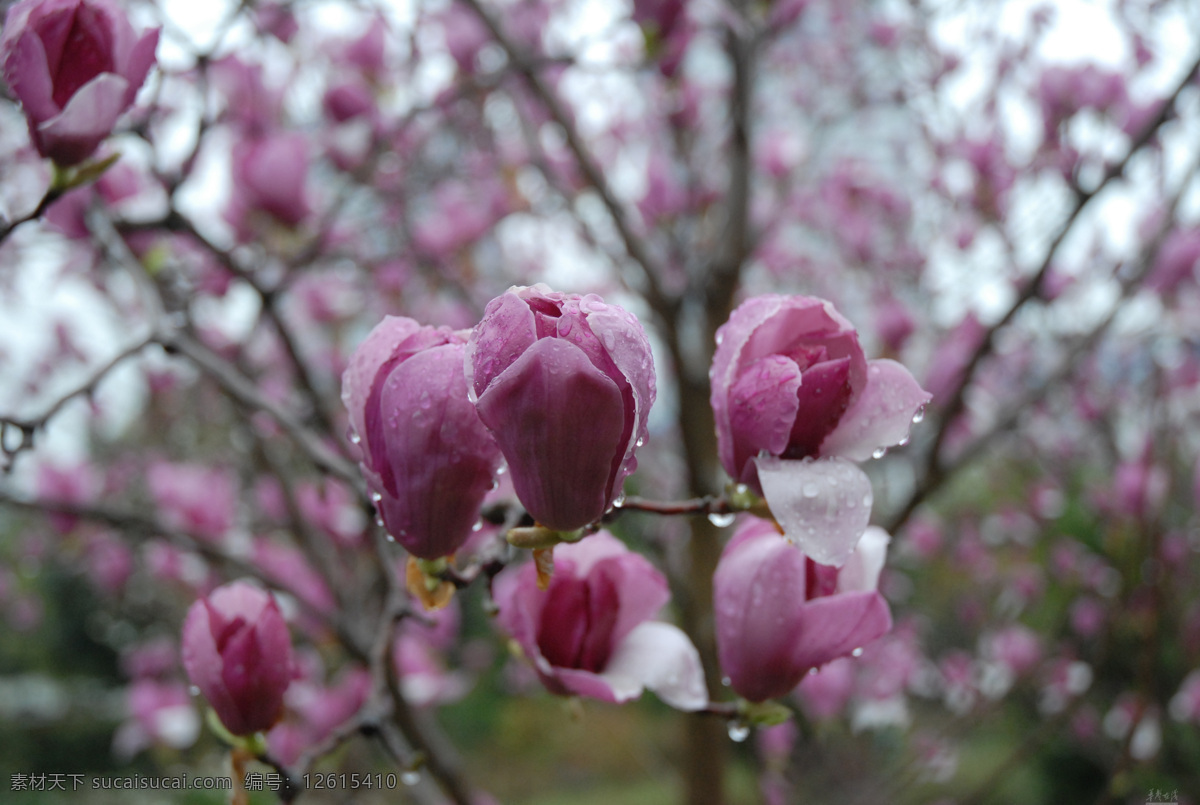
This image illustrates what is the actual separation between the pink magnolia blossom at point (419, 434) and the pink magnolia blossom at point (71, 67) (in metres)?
0.35

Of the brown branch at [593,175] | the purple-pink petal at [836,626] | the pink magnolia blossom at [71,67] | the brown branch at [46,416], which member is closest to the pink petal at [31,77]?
the pink magnolia blossom at [71,67]

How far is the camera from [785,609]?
21.8 inches

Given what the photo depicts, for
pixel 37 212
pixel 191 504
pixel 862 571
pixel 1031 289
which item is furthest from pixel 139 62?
pixel 191 504

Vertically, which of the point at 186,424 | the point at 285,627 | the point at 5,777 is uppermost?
the point at 285,627

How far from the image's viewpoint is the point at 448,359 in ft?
1.58

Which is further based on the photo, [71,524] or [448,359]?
[71,524]

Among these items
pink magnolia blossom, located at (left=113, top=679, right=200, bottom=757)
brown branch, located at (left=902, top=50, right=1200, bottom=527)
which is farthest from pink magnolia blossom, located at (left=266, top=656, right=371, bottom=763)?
brown branch, located at (left=902, top=50, right=1200, bottom=527)

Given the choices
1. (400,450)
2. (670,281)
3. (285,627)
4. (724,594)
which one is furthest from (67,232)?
(670,281)

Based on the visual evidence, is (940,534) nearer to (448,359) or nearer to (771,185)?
(771,185)

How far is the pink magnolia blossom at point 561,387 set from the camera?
0.44 metres

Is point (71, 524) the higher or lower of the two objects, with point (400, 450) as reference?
lower

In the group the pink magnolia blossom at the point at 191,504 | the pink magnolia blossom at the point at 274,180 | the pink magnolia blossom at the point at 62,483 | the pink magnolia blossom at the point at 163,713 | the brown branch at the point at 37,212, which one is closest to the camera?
the brown branch at the point at 37,212

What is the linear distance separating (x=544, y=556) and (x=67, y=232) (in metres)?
1.29

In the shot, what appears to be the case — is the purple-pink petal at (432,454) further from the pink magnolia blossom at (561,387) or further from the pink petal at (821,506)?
the pink petal at (821,506)
